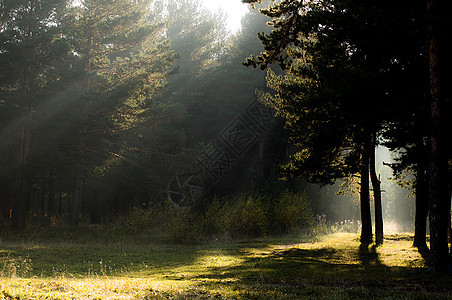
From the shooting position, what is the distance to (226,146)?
131 ft

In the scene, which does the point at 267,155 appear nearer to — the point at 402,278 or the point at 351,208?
the point at 351,208

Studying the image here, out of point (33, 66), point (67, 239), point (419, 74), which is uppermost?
point (33, 66)

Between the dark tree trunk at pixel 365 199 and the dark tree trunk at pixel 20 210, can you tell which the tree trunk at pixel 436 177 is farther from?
the dark tree trunk at pixel 20 210

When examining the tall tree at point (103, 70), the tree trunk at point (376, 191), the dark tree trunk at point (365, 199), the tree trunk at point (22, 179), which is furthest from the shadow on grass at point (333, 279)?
the tree trunk at point (22, 179)

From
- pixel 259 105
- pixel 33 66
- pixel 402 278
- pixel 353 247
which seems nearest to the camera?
pixel 402 278

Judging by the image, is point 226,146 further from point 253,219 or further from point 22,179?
point 22,179

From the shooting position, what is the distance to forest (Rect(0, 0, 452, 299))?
9508 mm

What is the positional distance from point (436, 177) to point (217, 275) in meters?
5.71

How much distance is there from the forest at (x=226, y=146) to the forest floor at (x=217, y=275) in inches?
2.5

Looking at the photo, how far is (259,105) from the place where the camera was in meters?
39.1

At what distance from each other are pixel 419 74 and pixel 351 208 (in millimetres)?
37367

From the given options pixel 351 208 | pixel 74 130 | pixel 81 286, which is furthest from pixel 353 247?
pixel 351 208

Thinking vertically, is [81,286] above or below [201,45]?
below

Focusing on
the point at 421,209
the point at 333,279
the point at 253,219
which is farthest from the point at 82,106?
the point at 333,279
